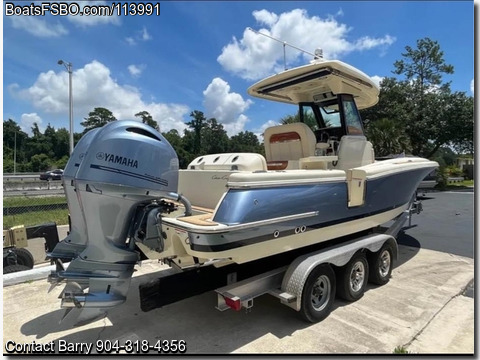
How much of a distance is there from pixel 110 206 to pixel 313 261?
88.6 inches

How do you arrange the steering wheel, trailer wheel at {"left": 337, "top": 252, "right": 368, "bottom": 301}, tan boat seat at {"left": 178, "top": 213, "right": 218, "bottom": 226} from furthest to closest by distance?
the steering wheel
trailer wheel at {"left": 337, "top": 252, "right": 368, "bottom": 301}
tan boat seat at {"left": 178, "top": 213, "right": 218, "bottom": 226}

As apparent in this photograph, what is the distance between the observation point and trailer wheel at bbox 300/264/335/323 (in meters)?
3.66

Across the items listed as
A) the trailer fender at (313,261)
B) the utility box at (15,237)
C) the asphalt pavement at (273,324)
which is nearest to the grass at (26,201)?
the utility box at (15,237)

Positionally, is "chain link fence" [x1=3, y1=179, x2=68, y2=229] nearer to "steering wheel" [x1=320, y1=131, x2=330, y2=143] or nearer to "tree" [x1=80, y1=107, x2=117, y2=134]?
"steering wheel" [x1=320, y1=131, x2=330, y2=143]

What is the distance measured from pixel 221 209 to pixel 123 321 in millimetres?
1921

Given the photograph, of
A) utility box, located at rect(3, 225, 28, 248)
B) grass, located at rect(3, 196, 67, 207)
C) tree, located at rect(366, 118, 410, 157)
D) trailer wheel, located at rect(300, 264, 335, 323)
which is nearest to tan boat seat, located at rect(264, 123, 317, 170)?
trailer wheel, located at rect(300, 264, 335, 323)

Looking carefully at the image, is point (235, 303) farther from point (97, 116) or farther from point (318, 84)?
point (97, 116)

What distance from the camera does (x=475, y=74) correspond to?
4.34 m

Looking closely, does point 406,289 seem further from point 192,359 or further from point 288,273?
point 192,359

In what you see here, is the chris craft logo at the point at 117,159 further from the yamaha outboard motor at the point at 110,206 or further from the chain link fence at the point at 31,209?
the chain link fence at the point at 31,209

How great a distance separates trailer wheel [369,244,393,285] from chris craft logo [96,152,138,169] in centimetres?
354

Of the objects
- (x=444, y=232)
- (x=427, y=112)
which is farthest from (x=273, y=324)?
(x=427, y=112)

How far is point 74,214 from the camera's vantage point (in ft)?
10.9

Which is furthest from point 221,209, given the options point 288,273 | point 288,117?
point 288,117
